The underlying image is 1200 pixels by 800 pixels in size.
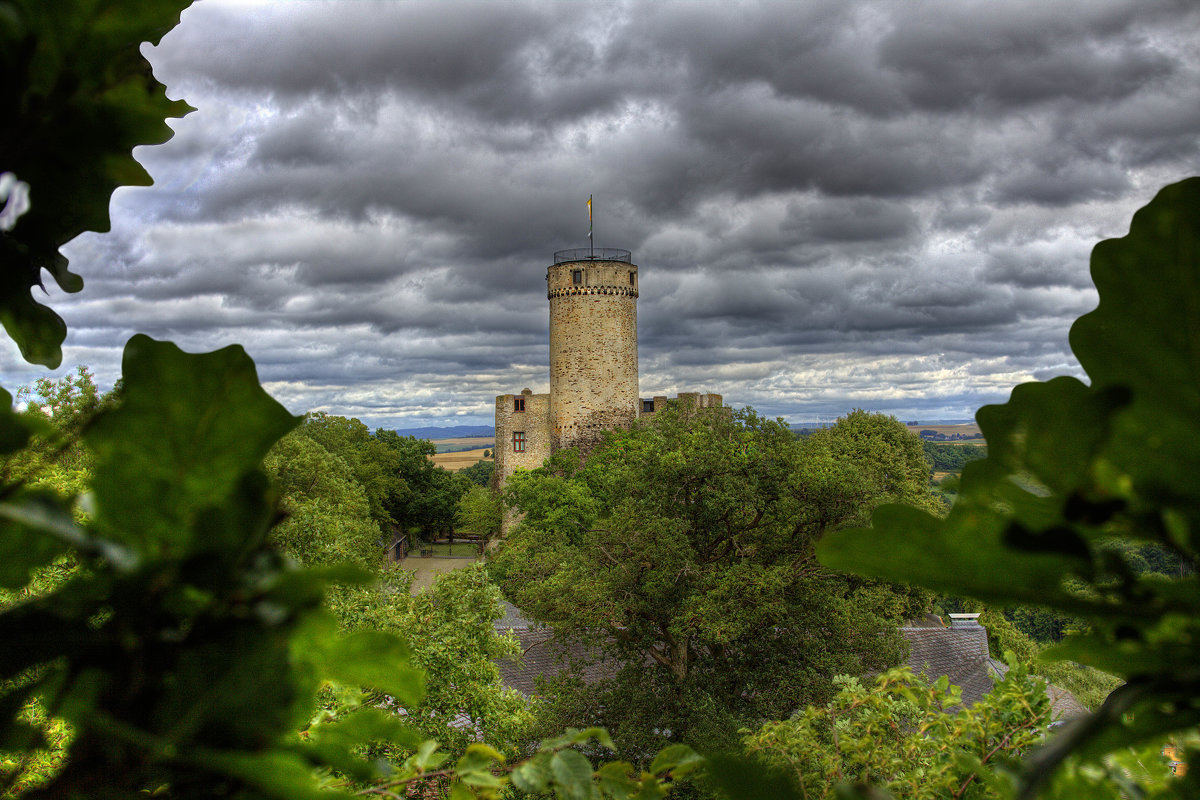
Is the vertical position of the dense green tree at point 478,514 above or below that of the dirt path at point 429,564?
above

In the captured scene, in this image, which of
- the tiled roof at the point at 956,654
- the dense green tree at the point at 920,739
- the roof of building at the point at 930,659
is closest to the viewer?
the dense green tree at the point at 920,739

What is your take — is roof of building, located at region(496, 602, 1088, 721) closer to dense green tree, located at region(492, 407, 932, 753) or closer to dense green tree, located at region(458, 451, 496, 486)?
dense green tree, located at region(492, 407, 932, 753)

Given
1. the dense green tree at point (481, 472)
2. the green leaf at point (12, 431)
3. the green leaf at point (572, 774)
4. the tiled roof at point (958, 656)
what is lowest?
the tiled roof at point (958, 656)

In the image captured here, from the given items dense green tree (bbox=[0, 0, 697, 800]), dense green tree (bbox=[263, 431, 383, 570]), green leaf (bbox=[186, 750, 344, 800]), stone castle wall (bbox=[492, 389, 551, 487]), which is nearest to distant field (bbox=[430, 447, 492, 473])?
stone castle wall (bbox=[492, 389, 551, 487])

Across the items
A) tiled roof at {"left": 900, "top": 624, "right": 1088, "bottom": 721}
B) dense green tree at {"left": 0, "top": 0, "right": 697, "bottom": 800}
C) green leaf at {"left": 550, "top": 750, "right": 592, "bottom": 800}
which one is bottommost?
tiled roof at {"left": 900, "top": 624, "right": 1088, "bottom": 721}

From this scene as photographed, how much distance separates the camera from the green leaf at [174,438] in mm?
403

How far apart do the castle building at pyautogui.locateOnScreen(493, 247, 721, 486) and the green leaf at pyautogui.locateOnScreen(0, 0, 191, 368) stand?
23.1m

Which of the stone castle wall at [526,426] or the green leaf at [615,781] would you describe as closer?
the green leaf at [615,781]

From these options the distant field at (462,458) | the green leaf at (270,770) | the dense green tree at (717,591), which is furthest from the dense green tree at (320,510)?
the distant field at (462,458)

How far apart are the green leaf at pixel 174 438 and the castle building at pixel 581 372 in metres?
23.3

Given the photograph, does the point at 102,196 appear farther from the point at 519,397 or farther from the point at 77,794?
the point at 519,397

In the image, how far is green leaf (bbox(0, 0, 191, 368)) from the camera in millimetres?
523

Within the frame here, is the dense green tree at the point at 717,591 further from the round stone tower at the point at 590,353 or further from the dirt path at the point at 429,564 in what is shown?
the dirt path at the point at 429,564

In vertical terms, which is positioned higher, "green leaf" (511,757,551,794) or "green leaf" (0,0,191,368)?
"green leaf" (0,0,191,368)
